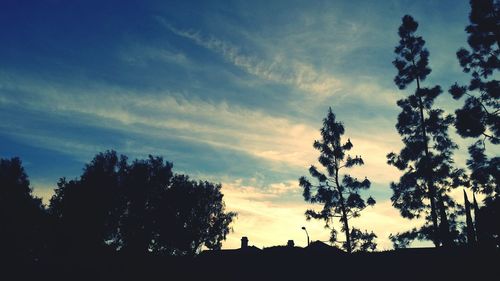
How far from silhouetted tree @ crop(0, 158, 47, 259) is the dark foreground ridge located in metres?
19.2

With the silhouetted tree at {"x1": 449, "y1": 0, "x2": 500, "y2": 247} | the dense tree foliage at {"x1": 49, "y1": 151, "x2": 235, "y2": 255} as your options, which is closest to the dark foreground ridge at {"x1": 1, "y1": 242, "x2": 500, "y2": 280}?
the silhouetted tree at {"x1": 449, "y1": 0, "x2": 500, "y2": 247}

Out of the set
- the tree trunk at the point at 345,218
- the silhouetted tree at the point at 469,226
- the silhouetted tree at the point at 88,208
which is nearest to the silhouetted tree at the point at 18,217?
the silhouetted tree at the point at 88,208

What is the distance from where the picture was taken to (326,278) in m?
21.9

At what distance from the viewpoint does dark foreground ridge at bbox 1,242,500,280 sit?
19.7m

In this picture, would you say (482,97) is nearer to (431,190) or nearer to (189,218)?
(431,190)

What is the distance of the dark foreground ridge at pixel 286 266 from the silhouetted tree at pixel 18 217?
19.2 metres

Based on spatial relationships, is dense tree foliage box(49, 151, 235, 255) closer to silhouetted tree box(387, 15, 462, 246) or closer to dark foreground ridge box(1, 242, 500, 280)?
dark foreground ridge box(1, 242, 500, 280)

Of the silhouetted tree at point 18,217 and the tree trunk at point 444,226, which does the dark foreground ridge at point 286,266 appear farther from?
the silhouetted tree at point 18,217

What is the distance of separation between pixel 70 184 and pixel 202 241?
19.8m

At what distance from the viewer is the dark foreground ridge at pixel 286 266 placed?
19703mm

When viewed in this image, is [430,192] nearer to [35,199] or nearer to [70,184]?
[70,184]

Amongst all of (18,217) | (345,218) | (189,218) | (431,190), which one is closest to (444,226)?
(431,190)

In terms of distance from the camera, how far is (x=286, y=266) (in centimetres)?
2302

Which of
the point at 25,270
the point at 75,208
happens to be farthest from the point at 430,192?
the point at 75,208
